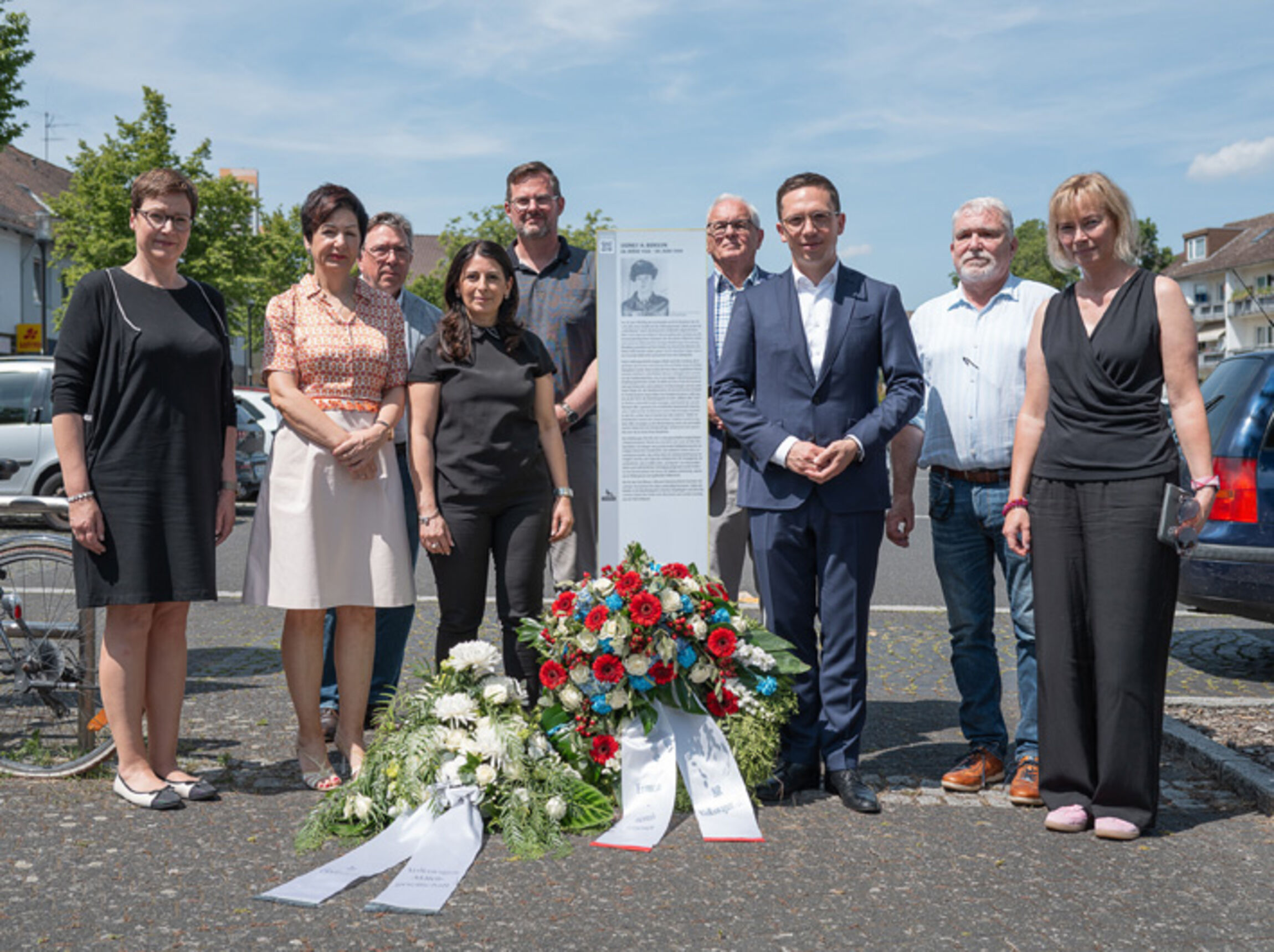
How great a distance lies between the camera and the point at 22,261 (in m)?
52.3

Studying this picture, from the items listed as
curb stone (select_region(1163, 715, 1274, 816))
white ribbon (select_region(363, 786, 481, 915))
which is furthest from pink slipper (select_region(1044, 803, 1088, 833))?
white ribbon (select_region(363, 786, 481, 915))

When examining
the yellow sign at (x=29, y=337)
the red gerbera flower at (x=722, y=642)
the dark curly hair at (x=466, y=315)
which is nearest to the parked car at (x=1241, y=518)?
the red gerbera flower at (x=722, y=642)

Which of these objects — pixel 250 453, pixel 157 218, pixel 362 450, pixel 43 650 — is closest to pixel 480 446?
pixel 362 450

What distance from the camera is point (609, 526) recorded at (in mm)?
5562

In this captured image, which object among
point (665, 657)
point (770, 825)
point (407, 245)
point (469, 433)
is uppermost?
point (407, 245)

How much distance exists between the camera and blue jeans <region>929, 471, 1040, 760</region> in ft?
16.9

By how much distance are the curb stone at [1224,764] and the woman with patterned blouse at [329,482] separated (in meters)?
3.44

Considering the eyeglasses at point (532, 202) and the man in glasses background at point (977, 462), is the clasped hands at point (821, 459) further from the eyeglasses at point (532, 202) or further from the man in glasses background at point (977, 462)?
the eyeglasses at point (532, 202)

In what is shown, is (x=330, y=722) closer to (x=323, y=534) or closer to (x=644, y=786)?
(x=323, y=534)

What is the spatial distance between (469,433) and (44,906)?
2.33 m

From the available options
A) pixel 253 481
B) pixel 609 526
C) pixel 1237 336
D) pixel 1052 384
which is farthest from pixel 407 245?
pixel 1237 336

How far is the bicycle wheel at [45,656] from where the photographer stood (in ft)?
17.5

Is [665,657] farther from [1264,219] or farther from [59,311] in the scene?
[1264,219]

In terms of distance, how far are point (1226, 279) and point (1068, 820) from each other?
313 feet
